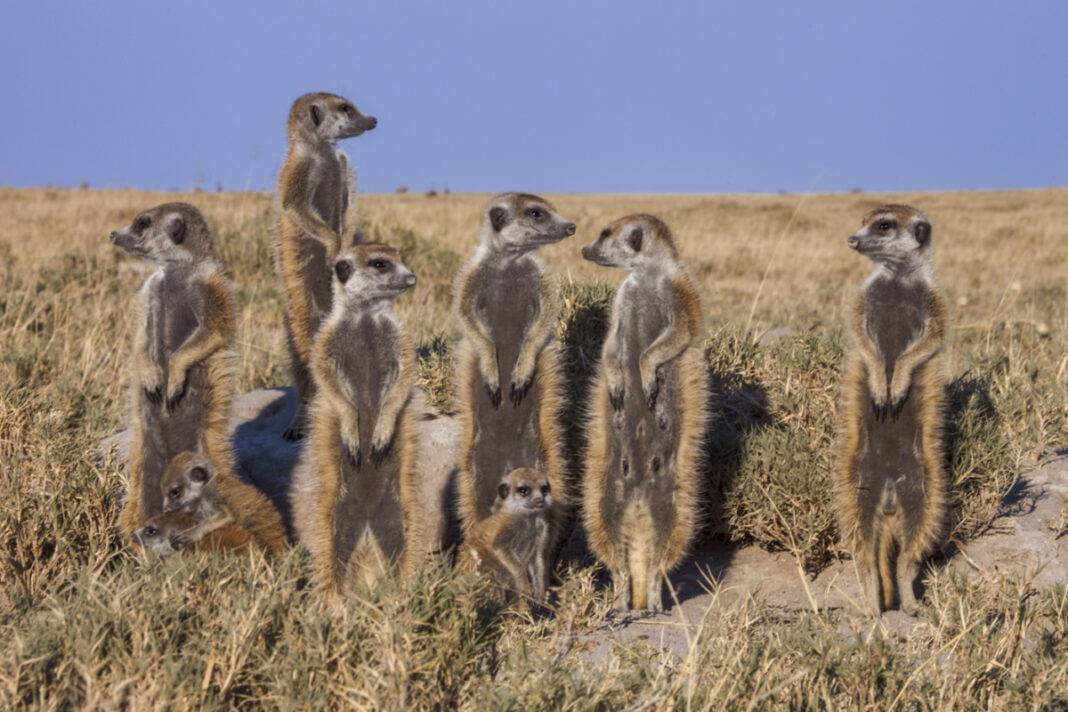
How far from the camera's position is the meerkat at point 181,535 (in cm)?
524

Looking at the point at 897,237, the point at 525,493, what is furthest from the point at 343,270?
the point at 897,237

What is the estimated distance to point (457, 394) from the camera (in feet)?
19.4

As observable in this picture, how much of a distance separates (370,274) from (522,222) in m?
0.80

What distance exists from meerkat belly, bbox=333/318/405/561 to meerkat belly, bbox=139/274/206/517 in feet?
2.42

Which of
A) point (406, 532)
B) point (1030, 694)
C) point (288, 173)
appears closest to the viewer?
point (1030, 694)

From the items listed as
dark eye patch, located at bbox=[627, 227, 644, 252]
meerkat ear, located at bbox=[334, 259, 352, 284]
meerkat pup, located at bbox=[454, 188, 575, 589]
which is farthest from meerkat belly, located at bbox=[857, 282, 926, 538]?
meerkat ear, located at bbox=[334, 259, 352, 284]

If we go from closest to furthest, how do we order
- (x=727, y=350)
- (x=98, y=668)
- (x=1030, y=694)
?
(x=98, y=668)
(x=1030, y=694)
(x=727, y=350)

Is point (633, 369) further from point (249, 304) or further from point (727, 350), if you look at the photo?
point (249, 304)

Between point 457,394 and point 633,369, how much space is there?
0.83m

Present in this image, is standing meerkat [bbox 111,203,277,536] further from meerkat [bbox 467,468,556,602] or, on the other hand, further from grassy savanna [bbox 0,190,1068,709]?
meerkat [bbox 467,468,556,602]

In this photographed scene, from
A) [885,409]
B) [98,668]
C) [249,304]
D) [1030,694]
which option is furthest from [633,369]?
[249,304]

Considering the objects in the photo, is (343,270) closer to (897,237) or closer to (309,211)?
(309,211)

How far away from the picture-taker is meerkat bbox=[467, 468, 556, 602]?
17.4ft

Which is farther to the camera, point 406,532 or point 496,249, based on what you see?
point 496,249
